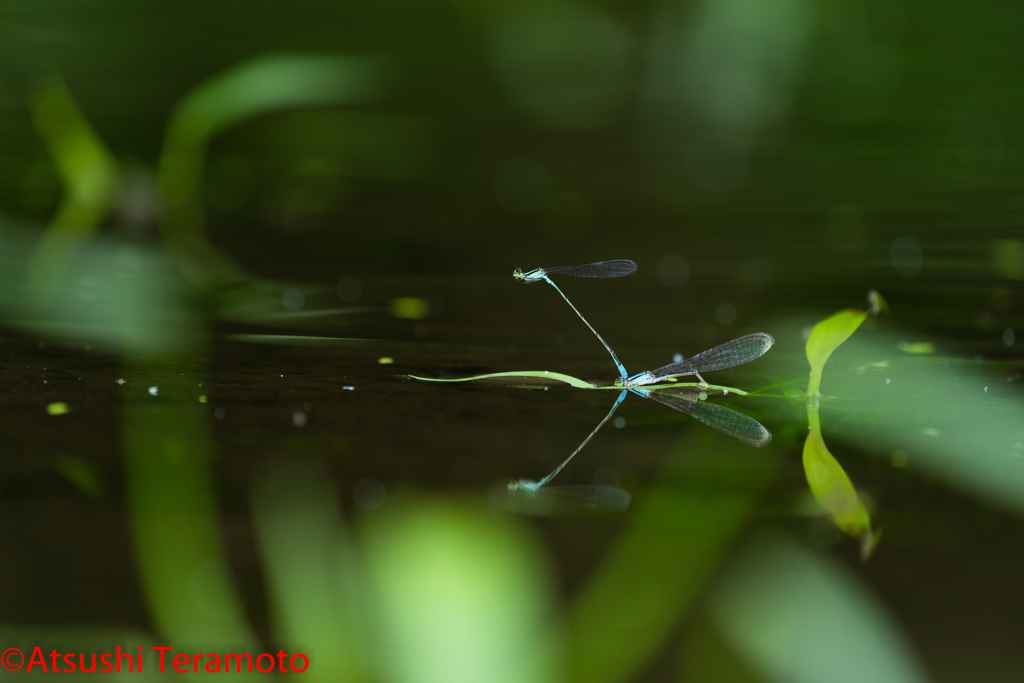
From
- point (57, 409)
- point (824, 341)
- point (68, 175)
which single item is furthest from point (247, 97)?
point (824, 341)

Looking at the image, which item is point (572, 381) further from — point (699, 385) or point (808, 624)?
point (808, 624)

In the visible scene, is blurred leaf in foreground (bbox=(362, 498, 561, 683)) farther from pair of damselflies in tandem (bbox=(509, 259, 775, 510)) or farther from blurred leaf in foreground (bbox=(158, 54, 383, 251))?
blurred leaf in foreground (bbox=(158, 54, 383, 251))

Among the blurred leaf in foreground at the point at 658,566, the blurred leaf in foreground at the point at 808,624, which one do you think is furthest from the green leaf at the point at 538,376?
the blurred leaf in foreground at the point at 808,624

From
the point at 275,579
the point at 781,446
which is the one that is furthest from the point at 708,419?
the point at 275,579

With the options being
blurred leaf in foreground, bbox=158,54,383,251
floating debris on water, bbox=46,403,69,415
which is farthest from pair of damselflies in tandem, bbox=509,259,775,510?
blurred leaf in foreground, bbox=158,54,383,251

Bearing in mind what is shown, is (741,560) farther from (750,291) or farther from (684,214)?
(684,214)

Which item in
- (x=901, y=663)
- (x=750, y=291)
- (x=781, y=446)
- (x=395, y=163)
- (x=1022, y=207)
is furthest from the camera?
(x=395, y=163)
